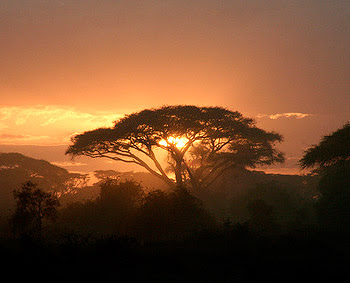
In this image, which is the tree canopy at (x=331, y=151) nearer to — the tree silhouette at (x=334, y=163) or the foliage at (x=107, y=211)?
the tree silhouette at (x=334, y=163)

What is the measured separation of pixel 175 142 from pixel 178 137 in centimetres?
93

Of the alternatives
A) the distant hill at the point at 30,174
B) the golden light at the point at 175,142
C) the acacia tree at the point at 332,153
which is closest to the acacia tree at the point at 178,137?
the golden light at the point at 175,142

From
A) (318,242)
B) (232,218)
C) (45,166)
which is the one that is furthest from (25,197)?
(45,166)

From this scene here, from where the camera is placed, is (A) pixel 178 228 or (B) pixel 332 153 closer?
(A) pixel 178 228

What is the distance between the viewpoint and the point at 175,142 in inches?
2060

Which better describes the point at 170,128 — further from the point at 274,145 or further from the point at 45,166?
the point at 45,166

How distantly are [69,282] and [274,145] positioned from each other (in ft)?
152

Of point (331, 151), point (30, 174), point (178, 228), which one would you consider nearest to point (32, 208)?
point (178, 228)

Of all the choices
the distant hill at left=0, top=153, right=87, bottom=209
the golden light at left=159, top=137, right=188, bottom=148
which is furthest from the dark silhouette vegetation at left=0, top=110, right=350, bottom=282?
the distant hill at left=0, top=153, right=87, bottom=209

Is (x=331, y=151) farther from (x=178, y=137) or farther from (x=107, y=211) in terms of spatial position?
(x=178, y=137)

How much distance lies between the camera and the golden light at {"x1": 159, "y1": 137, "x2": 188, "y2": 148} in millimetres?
51678

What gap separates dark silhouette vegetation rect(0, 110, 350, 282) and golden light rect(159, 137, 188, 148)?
0.49 m

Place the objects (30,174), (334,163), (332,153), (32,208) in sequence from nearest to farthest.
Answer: (32,208)
(332,153)
(334,163)
(30,174)

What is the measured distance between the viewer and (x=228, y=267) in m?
15.9
